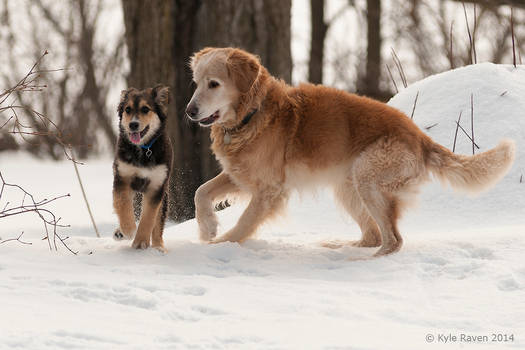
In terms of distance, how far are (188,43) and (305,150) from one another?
3643 mm

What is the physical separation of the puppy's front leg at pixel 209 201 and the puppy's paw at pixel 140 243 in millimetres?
694

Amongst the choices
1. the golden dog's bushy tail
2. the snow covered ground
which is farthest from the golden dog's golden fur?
the snow covered ground

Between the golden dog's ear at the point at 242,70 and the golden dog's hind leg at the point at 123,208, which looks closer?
the golden dog's hind leg at the point at 123,208

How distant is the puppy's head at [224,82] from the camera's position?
5504mm

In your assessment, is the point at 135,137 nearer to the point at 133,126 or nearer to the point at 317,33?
the point at 133,126

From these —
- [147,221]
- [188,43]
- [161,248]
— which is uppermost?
[188,43]

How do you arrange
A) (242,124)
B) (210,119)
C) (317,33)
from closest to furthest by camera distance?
1. (210,119)
2. (242,124)
3. (317,33)

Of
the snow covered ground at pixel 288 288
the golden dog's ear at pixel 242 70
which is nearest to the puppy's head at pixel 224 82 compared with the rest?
the golden dog's ear at pixel 242 70

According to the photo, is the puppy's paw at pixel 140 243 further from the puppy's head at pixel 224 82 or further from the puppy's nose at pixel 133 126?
the puppy's head at pixel 224 82

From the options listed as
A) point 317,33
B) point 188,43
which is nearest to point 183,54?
point 188,43

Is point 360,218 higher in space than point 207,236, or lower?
higher

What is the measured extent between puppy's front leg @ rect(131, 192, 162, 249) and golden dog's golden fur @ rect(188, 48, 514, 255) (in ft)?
2.17

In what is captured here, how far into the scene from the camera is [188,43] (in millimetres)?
8688

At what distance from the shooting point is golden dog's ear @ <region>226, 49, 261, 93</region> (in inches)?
219
